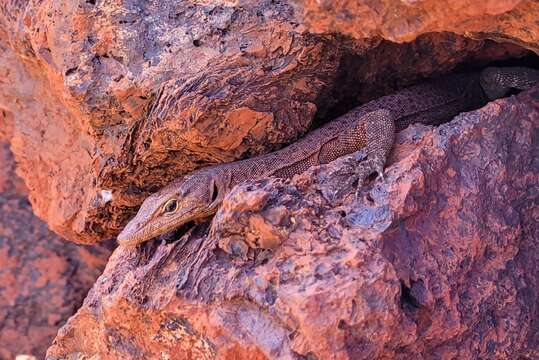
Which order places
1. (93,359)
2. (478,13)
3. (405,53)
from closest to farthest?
(478,13), (93,359), (405,53)

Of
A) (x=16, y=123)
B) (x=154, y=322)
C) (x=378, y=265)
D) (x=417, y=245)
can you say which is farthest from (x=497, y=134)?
(x=16, y=123)

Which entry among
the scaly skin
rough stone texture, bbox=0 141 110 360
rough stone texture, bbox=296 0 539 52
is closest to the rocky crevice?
rough stone texture, bbox=296 0 539 52

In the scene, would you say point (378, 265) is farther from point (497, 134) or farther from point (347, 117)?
point (347, 117)

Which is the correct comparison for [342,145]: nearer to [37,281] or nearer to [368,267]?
[368,267]

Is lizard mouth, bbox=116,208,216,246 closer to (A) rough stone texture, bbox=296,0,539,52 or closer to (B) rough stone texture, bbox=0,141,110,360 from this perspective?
(A) rough stone texture, bbox=296,0,539,52

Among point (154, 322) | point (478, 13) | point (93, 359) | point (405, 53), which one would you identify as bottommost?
point (93, 359)

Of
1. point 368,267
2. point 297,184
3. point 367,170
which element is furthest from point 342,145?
Result: point 368,267
